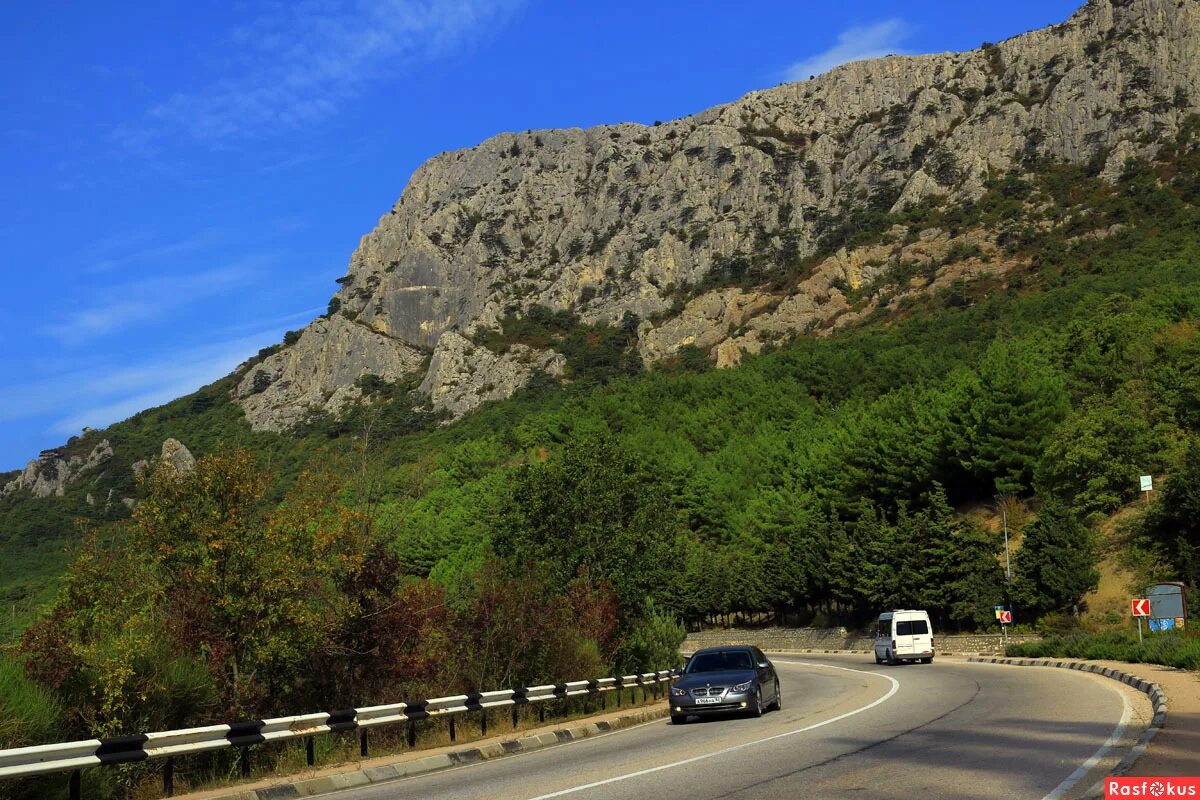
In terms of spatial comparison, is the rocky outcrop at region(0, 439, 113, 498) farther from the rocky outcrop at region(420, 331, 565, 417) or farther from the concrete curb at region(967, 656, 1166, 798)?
the concrete curb at region(967, 656, 1166, 798)

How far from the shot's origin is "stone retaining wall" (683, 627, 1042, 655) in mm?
54250

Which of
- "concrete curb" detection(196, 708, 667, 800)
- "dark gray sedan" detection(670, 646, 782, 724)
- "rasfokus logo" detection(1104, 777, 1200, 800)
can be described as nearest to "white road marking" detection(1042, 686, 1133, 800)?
"rasfokus logo" detection(1104, 777, 1200, 800)

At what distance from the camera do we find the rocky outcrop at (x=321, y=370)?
17450 centimetres

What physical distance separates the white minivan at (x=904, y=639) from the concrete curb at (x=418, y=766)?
26.9 m

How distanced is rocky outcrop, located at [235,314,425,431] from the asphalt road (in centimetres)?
15718

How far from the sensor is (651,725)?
21844mm

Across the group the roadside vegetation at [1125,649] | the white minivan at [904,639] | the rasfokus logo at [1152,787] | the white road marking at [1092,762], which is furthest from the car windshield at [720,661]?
the white minivan at [904,639]

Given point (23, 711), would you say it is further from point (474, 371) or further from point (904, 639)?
point (474, 371)

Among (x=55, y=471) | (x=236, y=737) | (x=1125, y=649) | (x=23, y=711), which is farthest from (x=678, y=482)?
(x=55, y=471)

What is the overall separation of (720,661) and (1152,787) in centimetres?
1344

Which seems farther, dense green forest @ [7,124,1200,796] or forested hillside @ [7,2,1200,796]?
forested hillside @ [7,2,1200,796]

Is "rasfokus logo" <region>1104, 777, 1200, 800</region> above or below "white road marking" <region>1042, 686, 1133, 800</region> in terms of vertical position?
above

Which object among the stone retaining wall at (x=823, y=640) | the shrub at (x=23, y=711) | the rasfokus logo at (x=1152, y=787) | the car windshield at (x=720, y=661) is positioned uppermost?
the shrub at (x=23, y=711)

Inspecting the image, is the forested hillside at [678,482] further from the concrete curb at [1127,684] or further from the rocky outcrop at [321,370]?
the concrete curb at [1127,684]
